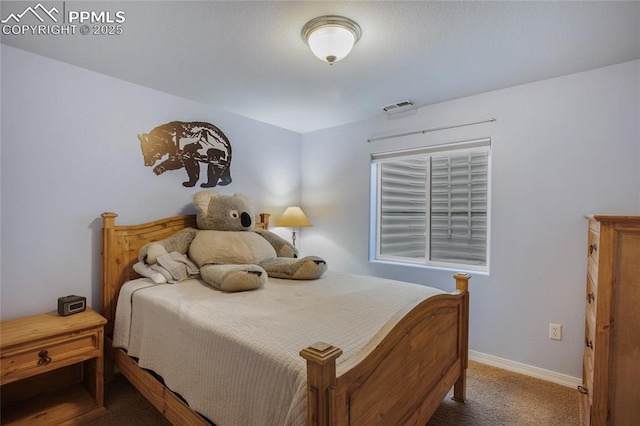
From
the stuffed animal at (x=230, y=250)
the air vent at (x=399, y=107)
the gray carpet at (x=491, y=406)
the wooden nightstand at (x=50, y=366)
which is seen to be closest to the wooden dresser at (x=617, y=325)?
the gray carpet at (x=491, y=406)

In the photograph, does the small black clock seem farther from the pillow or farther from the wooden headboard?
the pillow

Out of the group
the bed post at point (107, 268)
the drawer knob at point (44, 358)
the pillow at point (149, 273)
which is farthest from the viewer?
the bed post at point (107, 268)

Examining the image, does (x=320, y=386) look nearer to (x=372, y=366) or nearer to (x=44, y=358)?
(x=372, y=366)

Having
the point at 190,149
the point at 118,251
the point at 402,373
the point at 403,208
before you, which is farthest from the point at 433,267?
the point at 118,251

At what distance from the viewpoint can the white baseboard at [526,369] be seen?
2170 millimetres

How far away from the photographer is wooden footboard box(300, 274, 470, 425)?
0.85 metres

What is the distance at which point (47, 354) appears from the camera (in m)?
1.66

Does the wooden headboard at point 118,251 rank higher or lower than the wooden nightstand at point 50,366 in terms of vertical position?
higher

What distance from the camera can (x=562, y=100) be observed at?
220cm

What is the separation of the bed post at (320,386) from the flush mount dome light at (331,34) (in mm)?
1494

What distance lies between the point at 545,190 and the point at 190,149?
9.64ft

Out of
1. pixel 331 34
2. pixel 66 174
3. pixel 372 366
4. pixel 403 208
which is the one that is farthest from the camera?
pixel 403 208

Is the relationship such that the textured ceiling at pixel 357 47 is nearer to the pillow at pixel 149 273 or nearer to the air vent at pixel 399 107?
the air vent at pixel 399 107

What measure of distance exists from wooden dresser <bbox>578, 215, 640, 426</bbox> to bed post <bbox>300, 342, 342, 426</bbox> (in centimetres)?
145
